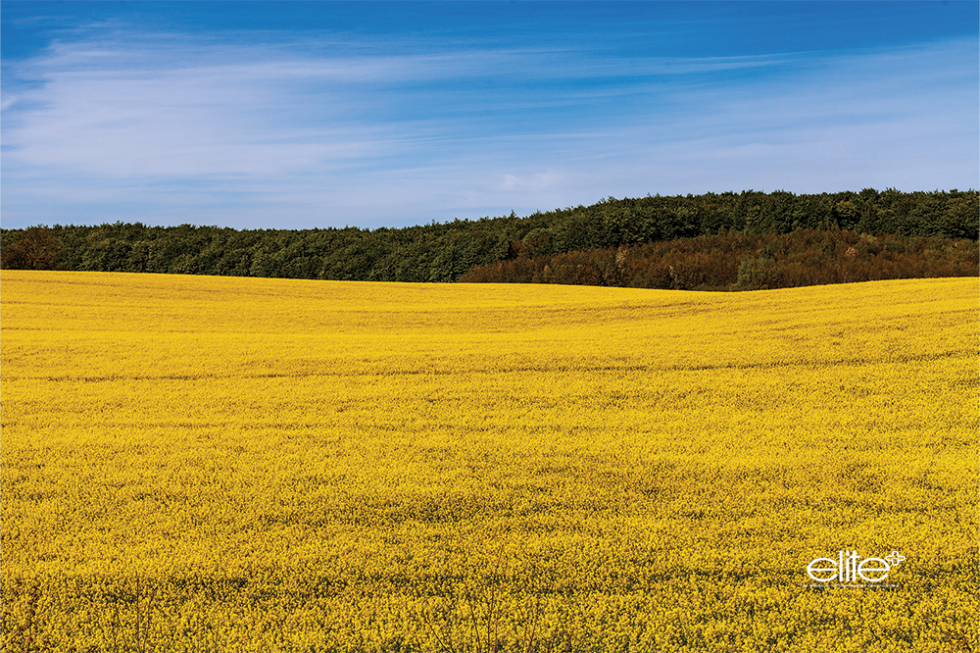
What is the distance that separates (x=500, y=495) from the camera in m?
6.07

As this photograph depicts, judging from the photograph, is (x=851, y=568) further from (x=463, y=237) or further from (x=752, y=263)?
(x=463, y=237)

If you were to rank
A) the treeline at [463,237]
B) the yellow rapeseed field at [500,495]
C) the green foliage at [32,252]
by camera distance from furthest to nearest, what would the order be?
the green foliage at [32,252] < the treeline at [463,237] < the yellow rapeseed field at [500,495]

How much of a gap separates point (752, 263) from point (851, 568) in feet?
81.2

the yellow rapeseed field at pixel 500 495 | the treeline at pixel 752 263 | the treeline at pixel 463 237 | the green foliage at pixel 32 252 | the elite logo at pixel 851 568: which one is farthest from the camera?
the green foliage at pixel 32 252

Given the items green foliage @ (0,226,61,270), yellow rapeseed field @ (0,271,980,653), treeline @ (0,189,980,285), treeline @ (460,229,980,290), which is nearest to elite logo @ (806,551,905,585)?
yellow rapeseed field @ (0,271,980,653)

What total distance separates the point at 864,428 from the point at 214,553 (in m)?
6.45

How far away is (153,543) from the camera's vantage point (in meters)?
5.25

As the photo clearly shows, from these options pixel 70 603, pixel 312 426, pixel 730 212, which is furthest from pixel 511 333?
pixel 730 212

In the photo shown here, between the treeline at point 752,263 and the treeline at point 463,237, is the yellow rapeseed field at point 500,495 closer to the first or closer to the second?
the treeline at point 752,263

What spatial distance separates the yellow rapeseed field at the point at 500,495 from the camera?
426 cm

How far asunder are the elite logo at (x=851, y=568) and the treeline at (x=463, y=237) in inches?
1193

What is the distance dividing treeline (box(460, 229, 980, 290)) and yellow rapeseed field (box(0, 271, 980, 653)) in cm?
1460

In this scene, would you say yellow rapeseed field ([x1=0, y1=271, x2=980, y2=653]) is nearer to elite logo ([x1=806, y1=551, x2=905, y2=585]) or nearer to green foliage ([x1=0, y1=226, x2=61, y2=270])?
elite logo ([x1=806, y1=551, x2=905, y2=585])

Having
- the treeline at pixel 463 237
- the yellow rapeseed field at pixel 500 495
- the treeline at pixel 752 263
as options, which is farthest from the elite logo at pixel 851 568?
the treeline at pixel 463 237
